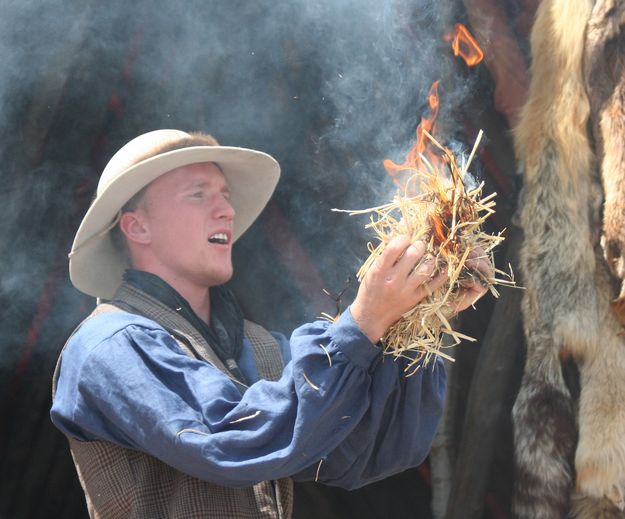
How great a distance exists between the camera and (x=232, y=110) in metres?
4.02

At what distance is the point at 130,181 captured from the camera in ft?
9.20

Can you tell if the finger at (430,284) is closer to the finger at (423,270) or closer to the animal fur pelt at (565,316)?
the finger at (423,270)

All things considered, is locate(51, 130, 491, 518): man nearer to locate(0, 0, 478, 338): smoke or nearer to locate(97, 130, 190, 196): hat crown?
locate(97, 130, 190, 196): hat crown

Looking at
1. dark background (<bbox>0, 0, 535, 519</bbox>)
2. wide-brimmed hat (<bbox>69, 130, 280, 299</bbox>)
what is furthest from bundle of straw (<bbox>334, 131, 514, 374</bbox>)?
dark background (<bbox>0, 0, 535, 519</bbox>)

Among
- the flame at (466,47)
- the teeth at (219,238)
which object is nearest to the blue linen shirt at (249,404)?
the teeth at (219,238)

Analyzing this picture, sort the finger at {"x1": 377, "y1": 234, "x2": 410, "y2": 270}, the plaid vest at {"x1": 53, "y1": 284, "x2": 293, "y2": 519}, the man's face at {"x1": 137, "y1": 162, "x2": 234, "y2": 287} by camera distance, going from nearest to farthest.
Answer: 1. the finger at {"x1": 377, "y1": 234, "x2": 410, "y2": 270}
2. the plaid vest at {"x1": 53, "y1": 284, "x2": 293, "y2": 519}
3. the man's face at {"x1": 137, "y1": 162, "x2": 234, "y2": 287}

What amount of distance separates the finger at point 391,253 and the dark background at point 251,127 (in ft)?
5.19

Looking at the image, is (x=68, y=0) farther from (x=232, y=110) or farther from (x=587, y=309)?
(x=587, y=309)

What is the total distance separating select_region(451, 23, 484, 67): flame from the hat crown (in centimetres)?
129

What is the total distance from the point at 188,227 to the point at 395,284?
87 centimetres

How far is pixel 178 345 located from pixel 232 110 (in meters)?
1.73

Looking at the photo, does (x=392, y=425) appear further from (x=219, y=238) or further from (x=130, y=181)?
(x=130, y=181)

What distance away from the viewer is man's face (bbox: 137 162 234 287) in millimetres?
2789

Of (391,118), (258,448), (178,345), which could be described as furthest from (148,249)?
(391,118)
